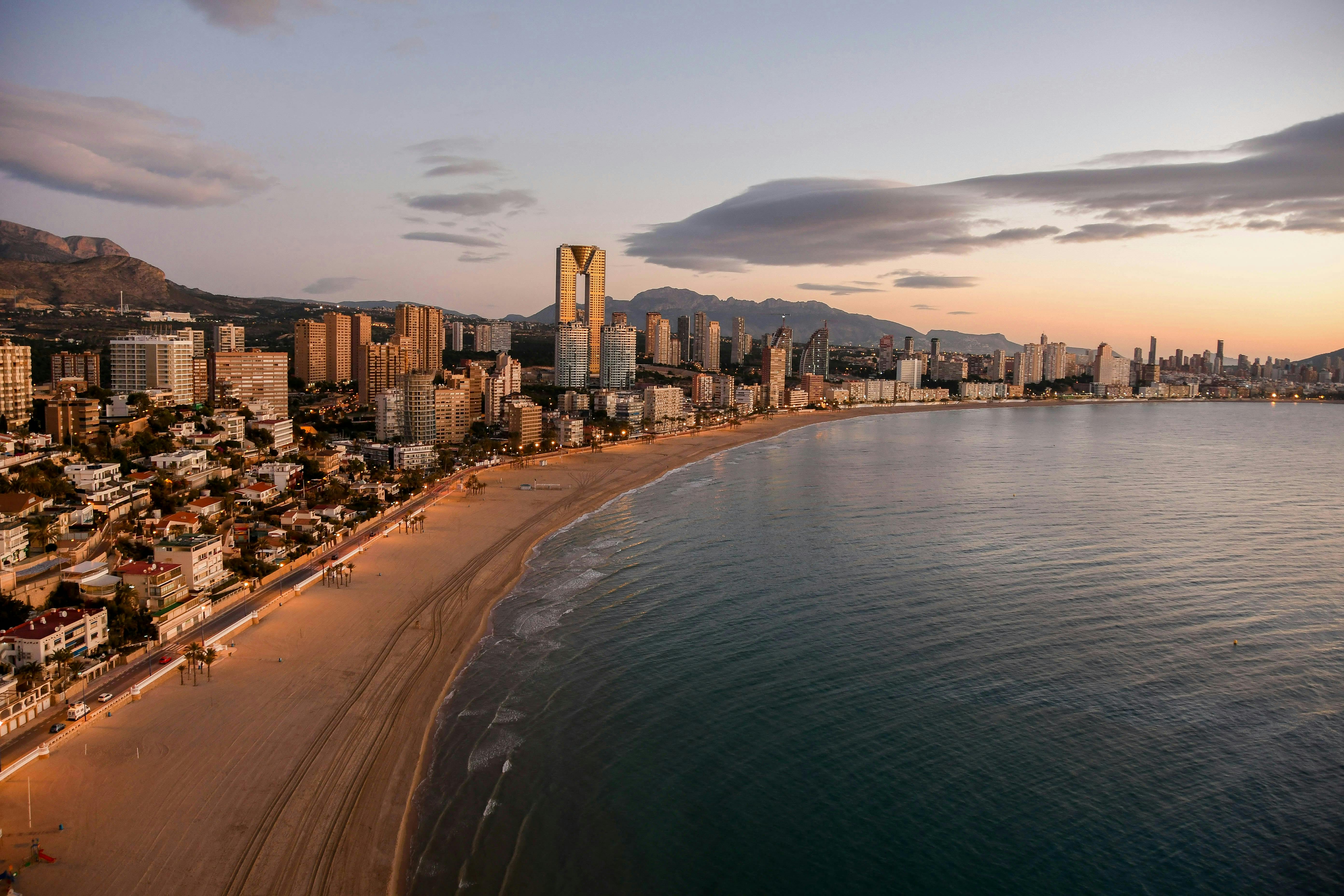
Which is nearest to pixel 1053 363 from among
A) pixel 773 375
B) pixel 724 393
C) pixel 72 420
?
pixel 773 375

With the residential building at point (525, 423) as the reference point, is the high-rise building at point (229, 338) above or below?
above

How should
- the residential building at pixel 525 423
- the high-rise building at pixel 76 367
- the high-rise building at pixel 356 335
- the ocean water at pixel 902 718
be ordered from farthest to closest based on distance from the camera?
1. the high-rise building at pixel 356 335
2. the residential building at pixel 525 423
3. the high-rise building at pixel 76 367
4. the ocean water at pixel 902 718

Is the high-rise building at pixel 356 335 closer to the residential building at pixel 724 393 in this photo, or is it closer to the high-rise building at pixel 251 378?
the high-rise building at pixel 251 378

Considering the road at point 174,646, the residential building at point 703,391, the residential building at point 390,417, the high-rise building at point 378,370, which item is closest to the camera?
the road at point 174,646

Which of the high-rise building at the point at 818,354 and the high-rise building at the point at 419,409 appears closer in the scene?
the high-rise building at the point at 419,409

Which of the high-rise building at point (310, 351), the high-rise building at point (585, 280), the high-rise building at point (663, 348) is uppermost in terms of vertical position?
the high-rise building at point (585, 280)

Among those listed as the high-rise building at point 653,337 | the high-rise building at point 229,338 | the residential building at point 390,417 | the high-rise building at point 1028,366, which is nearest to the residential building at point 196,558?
the residential building at point 390,417

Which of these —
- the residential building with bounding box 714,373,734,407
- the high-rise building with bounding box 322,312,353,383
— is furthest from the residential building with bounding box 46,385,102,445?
the residential building with bounding box 714,373,734,407
